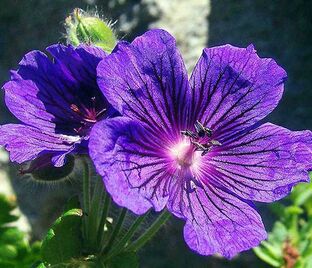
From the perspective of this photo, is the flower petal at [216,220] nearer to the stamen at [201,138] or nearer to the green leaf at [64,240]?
the stamen at [201,138]

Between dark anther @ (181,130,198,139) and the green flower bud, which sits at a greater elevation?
the green flower bud

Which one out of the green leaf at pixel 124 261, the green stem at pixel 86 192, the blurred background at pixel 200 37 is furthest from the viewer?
the blurred background at pixel 200 37

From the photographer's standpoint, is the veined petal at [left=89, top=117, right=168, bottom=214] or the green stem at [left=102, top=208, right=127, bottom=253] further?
the green stem at [left=102, top=208, right=127, bottom=253]

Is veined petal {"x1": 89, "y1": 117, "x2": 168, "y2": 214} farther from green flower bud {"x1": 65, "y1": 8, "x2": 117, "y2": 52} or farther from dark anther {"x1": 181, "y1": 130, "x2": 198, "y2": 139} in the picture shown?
green flower bud {"x1": 65, "y1": 8, "x2": 117, "y2": 52}

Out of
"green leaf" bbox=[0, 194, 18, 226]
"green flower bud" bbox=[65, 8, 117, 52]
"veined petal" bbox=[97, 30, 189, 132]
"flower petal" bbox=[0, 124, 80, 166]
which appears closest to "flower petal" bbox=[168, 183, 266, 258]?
"veined petal" bbox=[97, 30, 189, 132]

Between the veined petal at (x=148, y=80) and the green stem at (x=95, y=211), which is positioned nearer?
the veined petal at (x=148, y=80)

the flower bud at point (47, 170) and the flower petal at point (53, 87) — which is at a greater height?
the flower petal at point (53, 87)

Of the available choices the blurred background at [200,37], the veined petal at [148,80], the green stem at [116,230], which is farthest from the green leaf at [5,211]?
the veined petal at [148,80]

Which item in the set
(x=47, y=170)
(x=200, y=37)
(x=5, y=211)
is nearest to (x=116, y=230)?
(x=47, y=170)

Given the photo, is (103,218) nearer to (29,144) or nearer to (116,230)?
(116,230)
